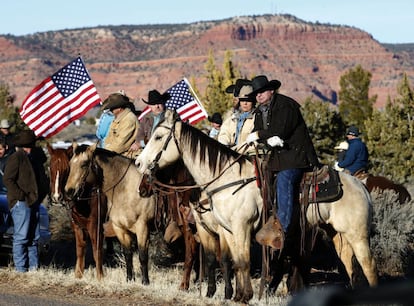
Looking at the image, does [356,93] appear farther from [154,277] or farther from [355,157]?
[154,277]

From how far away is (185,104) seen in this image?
19969mm

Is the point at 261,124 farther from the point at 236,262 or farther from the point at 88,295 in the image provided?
→ the point at 88,295

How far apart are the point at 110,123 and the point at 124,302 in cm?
526

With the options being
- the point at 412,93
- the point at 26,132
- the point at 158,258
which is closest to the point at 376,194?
the point at 158,258

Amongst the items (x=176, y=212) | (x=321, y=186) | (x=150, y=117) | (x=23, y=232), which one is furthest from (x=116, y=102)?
(x=321, y=186)

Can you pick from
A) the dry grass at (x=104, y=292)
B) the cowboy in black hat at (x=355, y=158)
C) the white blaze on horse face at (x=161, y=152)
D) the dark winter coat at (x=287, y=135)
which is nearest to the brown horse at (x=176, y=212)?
the dry grass at (x=104, y=292)

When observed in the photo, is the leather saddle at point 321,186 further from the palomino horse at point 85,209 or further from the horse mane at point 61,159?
the horse mane at point 61,159

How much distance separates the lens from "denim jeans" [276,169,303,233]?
32.2 feet

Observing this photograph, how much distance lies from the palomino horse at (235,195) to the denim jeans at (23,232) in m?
3.97

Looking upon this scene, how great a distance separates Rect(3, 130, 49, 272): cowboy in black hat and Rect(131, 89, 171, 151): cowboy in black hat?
160 centimetres

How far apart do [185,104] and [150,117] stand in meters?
6.16

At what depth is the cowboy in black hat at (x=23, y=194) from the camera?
44.5 feet

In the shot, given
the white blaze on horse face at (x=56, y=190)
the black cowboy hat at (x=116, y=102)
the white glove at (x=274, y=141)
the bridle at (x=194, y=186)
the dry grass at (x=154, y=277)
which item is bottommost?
the dry grass at (x=154, y=277)

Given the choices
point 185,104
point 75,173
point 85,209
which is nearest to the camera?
point 75,173
